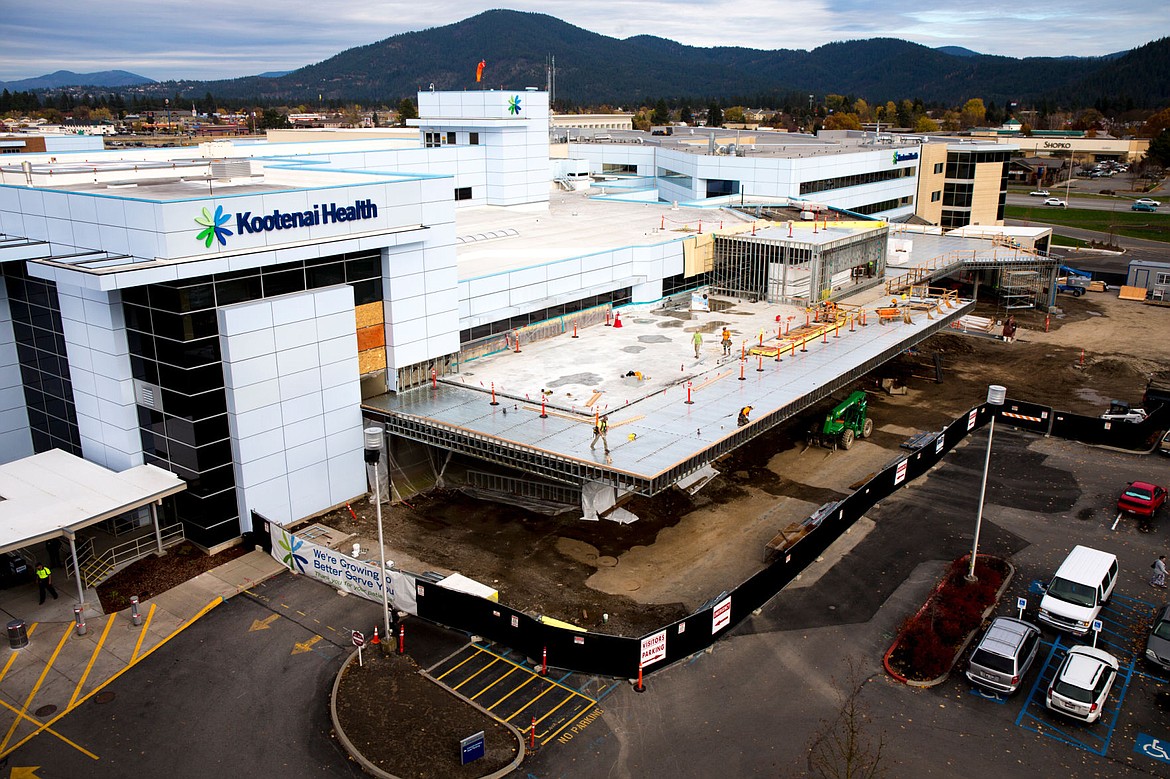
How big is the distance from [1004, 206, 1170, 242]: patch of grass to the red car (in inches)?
3296

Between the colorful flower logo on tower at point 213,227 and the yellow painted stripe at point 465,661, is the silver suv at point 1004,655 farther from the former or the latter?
the colorful flower logo on tower at point 213,227

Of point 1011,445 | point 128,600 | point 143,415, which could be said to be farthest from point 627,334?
point 128,600

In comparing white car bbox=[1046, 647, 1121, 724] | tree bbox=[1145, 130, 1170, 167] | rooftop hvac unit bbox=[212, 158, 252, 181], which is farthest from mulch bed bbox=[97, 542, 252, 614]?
tree bbox=[1145, 130, 1170, 167]

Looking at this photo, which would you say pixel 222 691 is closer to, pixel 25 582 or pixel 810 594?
pixel 25 582

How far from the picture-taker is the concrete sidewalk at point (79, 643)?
936 inches

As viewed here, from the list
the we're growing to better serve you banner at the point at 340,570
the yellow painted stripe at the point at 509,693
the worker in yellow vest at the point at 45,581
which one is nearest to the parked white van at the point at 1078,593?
the yellow painted stripe at the point at 509,693

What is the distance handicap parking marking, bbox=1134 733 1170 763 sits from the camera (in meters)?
22.4

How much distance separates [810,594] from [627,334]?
66.7ft

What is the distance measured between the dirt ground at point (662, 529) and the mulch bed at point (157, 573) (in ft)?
14.6

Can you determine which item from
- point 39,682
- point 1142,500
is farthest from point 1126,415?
point 39,682

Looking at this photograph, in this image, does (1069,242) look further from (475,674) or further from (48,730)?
(48,730)

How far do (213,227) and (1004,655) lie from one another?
2815 centimetres

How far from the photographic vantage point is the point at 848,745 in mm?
22156

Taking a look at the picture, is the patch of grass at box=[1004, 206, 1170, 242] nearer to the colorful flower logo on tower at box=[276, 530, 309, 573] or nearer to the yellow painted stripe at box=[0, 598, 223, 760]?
the colorful flower logo on tower at box=[276, 530, 309, 573]
